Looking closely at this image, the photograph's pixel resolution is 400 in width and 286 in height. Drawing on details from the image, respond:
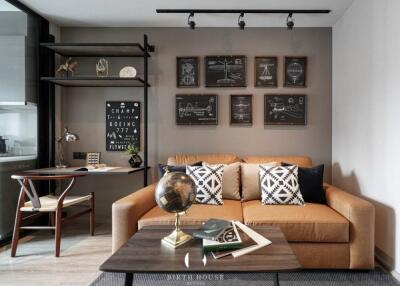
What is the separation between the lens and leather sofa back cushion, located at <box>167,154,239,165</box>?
9.41 ft

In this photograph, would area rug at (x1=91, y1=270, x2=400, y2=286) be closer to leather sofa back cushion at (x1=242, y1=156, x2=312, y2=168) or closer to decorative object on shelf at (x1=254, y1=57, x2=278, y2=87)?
leather sofa back cushion at (x1=242, y1=156, x2=312, y2=168)

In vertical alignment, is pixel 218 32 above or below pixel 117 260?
Result: above

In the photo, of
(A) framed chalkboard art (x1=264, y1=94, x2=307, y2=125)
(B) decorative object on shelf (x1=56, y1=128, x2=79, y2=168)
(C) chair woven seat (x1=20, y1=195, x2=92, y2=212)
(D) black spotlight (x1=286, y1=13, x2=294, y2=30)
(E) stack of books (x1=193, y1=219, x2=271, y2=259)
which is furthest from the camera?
(A) framed chalkboard art (x1=264, y1=94, x2=307, y2=125)

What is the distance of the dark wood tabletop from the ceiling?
2.29m

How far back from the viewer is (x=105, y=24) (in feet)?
10.3

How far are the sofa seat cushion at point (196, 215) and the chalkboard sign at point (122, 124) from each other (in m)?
1.15

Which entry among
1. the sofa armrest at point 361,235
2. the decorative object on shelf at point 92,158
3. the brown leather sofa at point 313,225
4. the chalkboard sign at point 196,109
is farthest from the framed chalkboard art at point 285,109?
the decorative object on shelf at point 92,158

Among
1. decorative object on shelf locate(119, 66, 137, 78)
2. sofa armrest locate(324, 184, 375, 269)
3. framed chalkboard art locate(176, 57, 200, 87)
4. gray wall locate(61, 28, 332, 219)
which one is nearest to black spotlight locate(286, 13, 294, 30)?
gray wall locate(61, 28, 332, 219)

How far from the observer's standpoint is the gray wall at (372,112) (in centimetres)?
201

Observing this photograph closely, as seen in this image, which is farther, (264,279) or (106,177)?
(106,177)

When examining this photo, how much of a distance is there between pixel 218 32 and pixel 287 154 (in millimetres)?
1677

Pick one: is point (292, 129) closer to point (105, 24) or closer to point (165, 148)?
point (165, 148)

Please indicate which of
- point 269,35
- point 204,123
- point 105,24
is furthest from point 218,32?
point 105,24

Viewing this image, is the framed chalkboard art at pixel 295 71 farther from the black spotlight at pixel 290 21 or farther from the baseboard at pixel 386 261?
the baseboard at pixel 386 261
